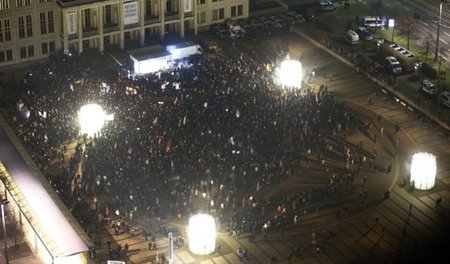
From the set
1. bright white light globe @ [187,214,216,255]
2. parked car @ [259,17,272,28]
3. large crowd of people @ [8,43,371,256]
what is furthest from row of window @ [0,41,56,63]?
bright white light globe @ [187,214,216,255]

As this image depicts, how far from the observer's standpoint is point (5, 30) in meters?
163

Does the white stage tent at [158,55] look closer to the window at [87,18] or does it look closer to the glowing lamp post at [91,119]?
the window at [87,18]

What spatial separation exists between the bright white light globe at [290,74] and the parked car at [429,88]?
16.8 metres

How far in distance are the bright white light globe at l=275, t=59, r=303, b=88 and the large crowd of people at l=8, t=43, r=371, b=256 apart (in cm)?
149

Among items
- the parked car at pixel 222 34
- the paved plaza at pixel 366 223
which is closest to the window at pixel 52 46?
the parked car at pixel 222 34

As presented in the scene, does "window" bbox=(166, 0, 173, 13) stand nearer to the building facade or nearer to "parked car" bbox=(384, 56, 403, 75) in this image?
the building facade

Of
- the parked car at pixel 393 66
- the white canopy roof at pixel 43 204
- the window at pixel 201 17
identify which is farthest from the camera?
the window at pixel 201 17

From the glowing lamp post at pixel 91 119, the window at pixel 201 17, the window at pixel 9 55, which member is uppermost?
the window at pixel 201 17

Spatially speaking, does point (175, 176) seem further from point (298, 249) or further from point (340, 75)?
point (340, 75)

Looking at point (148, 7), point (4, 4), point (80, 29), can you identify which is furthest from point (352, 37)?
point (4, 4)

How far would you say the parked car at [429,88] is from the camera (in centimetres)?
15900

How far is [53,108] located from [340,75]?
1639 inches

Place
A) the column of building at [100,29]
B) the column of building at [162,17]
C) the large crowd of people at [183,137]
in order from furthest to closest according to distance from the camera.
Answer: the column of building at [162,17] < the column of building at [100,29] < the large crowd of people at [183,137]

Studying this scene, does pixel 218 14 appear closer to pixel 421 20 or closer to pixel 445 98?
pixel 421 20
